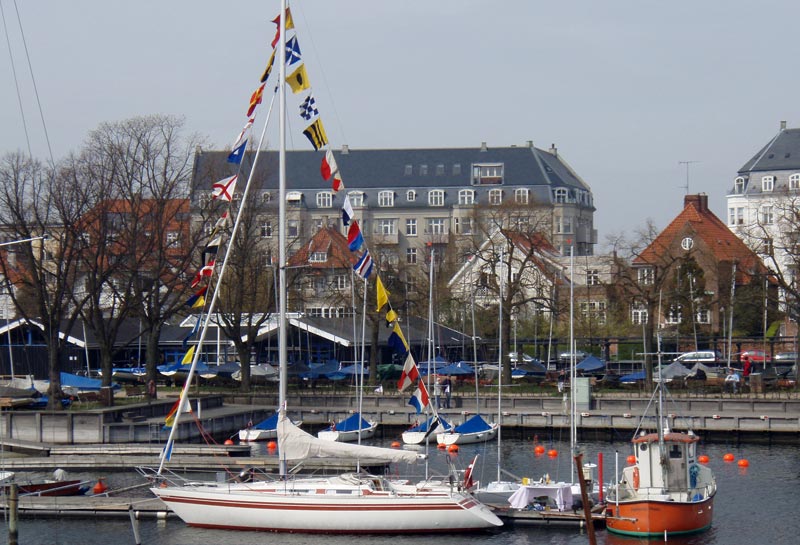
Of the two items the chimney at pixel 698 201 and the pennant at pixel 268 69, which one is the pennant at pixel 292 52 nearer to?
the pennant at pixel 268 69

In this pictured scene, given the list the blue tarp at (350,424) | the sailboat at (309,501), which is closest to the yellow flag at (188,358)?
the sailboat at (309,501)

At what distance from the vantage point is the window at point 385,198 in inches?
5527

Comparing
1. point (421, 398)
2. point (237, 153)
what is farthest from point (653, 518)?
point (237, 153)

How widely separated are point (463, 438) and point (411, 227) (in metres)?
84.6

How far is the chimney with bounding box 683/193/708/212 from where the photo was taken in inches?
4491

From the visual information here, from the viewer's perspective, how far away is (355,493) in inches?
1401

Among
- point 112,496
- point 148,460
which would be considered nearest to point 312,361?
point 148,460

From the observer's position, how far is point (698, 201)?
114 meters

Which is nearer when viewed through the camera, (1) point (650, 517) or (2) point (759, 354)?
(1) point (650, 517)

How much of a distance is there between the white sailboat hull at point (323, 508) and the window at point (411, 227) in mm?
105723

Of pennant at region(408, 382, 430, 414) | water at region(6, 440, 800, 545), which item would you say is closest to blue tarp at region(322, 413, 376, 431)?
water at region(6, 440, 800, 545)

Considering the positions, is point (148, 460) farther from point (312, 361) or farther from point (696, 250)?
point (696, 250)

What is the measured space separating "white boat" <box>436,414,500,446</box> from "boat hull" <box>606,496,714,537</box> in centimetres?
2241

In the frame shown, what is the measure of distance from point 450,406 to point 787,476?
895 inches
